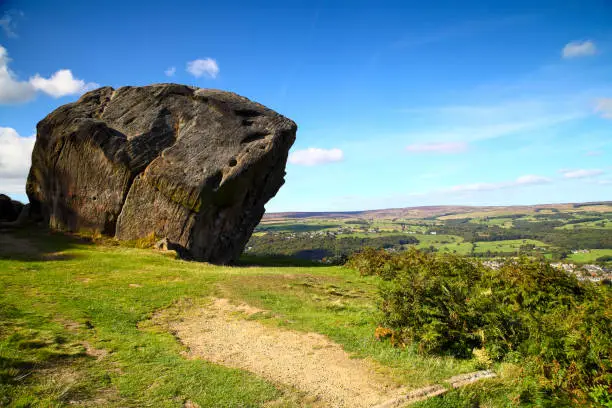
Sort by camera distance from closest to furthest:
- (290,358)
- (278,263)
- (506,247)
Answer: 1. (290,358)
2. (278,263)
3. (506,247)

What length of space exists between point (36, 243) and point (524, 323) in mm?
30170

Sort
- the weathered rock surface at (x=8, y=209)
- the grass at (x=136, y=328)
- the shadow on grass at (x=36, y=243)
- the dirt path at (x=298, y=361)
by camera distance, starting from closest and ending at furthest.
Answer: the grass at (x=136, y=328) < the dirt path at (x=298, y=361) < the shadow on grass at (x=36, y=243) < the weathered rock surface at (x=8, y=209)

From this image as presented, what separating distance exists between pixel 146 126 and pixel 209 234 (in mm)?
10296

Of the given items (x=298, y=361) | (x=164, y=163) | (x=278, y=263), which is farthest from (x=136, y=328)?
(x=278, y=263)

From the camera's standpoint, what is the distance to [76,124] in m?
30.5

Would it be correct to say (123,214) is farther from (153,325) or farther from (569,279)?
(569,279)

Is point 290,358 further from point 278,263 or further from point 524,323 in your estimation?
point 278,263

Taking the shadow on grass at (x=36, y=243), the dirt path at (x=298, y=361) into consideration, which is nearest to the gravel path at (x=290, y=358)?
the dirt path at (x=298, y=361)

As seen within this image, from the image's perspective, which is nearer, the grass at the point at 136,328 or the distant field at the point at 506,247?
the grass at the point at 136,328

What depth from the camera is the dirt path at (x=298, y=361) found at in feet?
27.3

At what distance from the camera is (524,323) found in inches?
416

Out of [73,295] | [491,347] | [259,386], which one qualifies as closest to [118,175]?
[73,295]

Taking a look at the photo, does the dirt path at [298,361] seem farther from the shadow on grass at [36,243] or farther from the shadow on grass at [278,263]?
the shadow on grass at [278,263]

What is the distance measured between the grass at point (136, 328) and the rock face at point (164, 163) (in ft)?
19.9
